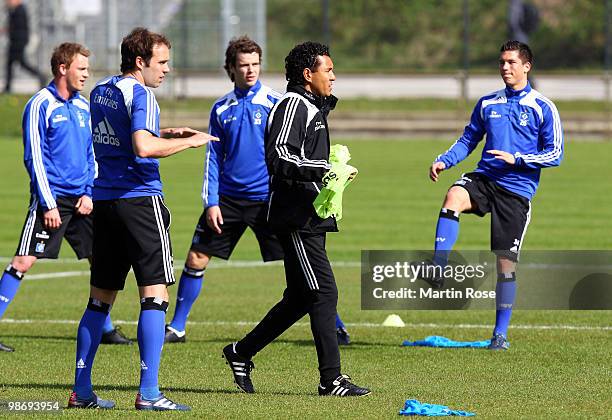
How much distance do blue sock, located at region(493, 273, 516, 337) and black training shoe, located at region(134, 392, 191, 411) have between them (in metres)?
3.54

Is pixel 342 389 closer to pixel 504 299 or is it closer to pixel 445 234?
pixel 445 234

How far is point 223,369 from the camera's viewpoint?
31.8ft

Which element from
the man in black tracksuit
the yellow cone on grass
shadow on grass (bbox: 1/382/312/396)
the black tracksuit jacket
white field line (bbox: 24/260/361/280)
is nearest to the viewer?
the black tracksuit jacket

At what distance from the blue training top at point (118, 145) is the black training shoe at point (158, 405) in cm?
116

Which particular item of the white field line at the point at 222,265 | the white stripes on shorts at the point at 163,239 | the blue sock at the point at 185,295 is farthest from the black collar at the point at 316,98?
the white field line at the point at 222,265

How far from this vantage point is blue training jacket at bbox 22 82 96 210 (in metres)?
10.2

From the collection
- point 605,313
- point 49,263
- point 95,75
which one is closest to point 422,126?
point 95,75

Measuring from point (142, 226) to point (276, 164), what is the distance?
890mm

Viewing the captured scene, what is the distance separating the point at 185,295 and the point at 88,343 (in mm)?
3071

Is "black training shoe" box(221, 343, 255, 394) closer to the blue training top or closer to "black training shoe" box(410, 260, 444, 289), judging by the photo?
the blue training top

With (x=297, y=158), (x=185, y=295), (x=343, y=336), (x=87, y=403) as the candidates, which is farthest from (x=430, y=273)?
(x=87, y=403)

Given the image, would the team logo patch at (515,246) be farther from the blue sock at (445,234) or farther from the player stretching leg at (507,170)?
the blue sock at (445,234)

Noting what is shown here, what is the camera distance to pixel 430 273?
10664mm

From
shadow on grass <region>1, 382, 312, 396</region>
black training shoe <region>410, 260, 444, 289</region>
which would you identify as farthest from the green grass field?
black training shoe <region>410, 260, 444, 289</region>
